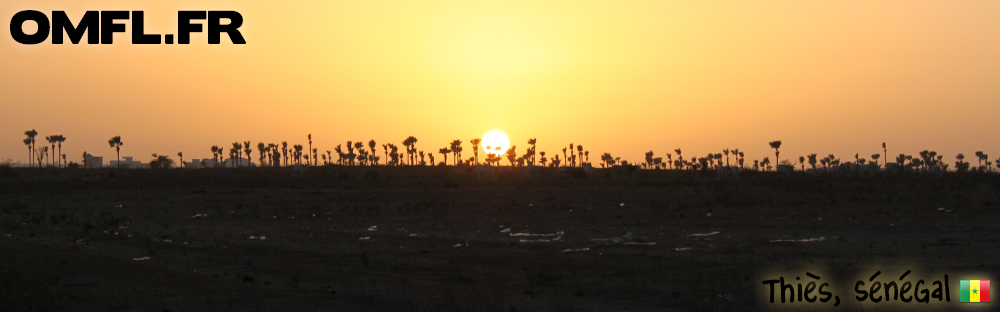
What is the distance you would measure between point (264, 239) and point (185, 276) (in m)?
6.37

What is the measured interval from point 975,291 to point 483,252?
918cm

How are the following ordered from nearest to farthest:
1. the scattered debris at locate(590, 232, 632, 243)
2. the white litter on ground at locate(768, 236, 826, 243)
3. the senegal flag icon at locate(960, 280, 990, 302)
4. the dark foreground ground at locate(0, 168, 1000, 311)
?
the senegal flag icon at locate(960, 280, 990, 302), the dark foreground ground at locate(0, 168, 1000, 311), the white litter on ground at locate(768, 236, 826, 243), the scattered debris at locate(590, 232, 632, 243)

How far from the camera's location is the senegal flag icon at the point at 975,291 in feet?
33.2

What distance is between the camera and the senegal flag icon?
10133 mm

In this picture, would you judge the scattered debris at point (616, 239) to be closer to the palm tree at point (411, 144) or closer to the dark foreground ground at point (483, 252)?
the dark foreground ground at point (483, 252)

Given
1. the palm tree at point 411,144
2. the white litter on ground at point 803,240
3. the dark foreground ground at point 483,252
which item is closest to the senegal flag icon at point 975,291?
the dark foreground ground at point 483,252

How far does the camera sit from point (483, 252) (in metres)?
16.3

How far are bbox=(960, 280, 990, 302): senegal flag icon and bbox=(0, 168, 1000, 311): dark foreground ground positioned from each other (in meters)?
0.19

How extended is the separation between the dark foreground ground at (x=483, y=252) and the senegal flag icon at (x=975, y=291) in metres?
0.19

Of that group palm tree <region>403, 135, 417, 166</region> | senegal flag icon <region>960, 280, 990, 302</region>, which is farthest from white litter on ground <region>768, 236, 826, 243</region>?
palm tree <region>403, 135, 417, 166</region>

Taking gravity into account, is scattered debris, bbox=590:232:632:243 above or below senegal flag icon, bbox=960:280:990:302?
above

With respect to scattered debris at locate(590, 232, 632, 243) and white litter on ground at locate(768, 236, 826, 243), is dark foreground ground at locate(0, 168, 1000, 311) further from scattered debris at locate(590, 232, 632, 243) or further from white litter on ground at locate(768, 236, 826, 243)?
scattered debris at locate(590, 232, 632, 243)

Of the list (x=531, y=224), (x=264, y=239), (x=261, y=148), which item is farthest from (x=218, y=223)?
(x=261, y=148)

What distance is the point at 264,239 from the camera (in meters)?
19.3
